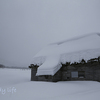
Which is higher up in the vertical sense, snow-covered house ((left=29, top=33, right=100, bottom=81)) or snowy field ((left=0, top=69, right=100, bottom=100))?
snow-covered house ((left=29, top=33, right=100, bottom=81))

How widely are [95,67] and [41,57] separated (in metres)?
6.60

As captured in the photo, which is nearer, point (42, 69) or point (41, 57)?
point (42, 69)

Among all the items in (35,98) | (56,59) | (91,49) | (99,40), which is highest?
(99,40)

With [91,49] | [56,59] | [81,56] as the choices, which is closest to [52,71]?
[56,59]

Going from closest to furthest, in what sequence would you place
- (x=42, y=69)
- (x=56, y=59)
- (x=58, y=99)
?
(x=58, y=99) < (x=42, y=69) < (x=56, y=59)

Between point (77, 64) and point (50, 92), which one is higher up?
point (77, 64)

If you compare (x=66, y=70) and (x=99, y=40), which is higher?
(x=99, y=40)

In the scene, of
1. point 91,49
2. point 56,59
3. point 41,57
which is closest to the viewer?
point 91,49

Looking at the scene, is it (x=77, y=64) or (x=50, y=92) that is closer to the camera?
(x=50, y=92)

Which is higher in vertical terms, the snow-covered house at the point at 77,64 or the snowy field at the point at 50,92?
the snow-covered house at the point at 77,64

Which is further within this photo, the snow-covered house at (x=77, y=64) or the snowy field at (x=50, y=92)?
the snow-covered house at (x=77, y=64)

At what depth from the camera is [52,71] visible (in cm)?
1032

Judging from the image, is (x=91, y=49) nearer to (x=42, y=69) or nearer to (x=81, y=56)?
(x=81, y=56)

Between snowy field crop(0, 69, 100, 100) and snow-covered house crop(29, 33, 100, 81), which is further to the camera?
snow-covered house crop(29, 33, 100, 81)
